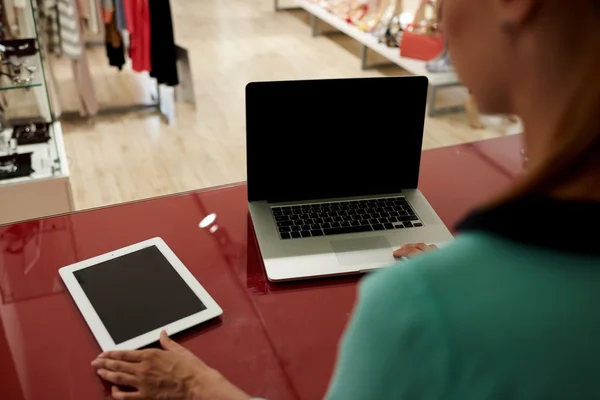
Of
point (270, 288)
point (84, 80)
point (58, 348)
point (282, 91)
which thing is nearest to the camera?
point (58, 348)

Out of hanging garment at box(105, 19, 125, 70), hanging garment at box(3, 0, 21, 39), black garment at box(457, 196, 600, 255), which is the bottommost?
hanging garment at box(105, 19, 125, 70)

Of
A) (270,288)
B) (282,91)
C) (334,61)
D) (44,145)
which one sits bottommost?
(334,61)

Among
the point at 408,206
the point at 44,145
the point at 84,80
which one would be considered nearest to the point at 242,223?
the point at 408,206

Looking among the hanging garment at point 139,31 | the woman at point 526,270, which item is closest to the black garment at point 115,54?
the hanging garment at point 139,31

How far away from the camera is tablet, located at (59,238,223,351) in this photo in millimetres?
854

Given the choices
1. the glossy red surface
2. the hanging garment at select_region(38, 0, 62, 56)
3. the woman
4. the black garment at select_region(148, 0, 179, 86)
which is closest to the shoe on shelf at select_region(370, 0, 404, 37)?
the black garment at select_region(148, 0, 179, 86)

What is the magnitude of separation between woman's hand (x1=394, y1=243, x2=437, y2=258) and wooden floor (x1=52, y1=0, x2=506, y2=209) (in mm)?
1819

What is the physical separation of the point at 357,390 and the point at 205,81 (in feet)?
11.9

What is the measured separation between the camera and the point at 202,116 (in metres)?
3.41

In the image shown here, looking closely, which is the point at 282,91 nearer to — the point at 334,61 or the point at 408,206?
the point at 408,206

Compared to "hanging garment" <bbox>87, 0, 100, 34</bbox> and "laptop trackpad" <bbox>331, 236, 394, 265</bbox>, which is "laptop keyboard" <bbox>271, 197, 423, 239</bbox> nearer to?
"laptop trackpad" <bbox>331, 236, 394, 265</bbox>

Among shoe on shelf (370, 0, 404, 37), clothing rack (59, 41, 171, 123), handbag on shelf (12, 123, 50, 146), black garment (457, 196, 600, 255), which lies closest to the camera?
black garment (457, 196, 600, 255)

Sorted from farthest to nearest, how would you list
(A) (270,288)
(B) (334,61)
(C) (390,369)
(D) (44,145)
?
(B) (334,61)
(D) (44,145)
(A) (270,288)
(C) (390,369)

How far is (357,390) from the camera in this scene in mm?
433
